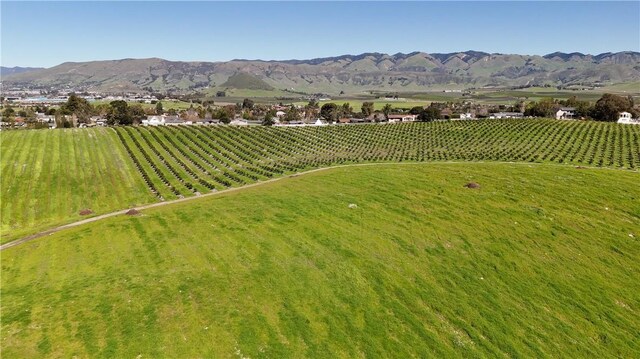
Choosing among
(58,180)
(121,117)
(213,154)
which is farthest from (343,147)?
(121,117)

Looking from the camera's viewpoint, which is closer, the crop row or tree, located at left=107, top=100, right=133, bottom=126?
the crop row

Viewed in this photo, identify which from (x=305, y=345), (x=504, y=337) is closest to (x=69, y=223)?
(x=305, y=345)

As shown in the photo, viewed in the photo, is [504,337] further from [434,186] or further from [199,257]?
[434,186]

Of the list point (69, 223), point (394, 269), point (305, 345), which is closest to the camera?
point (305, 345)

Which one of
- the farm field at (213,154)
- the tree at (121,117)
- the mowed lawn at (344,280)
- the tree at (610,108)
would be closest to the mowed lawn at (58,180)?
the farm field at (213,154)

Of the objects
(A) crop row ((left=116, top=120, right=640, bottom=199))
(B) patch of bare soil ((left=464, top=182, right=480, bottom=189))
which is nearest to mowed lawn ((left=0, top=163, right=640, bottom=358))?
(B) patch of bare soil ((left=464, top=182, right=480, bottom=189))

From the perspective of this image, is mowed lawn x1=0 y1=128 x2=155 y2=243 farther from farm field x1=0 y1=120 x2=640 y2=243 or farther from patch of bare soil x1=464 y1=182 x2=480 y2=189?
patch of bare soil x1=464 y1=182 x2=480 y2=189

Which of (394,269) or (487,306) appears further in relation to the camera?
(394,269)
